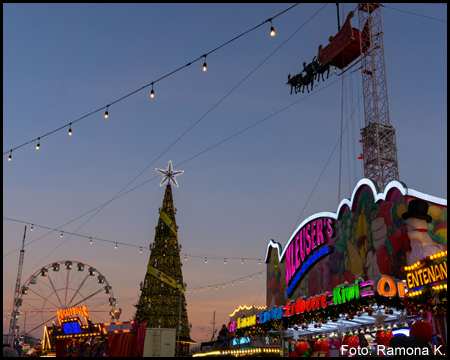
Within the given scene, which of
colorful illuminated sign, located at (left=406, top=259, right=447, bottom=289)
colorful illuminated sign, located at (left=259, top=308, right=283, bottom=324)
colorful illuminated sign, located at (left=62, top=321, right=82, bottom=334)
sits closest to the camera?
colorful illuminated sign, located at (left=406, top=259, right=447, bottom=289)

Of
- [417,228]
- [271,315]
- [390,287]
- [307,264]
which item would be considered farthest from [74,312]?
[417,228]

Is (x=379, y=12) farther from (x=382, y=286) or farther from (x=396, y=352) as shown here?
(x=396, y=352)

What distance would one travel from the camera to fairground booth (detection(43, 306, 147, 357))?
2730 centimetres

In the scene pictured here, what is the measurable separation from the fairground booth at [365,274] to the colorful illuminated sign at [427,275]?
3cm

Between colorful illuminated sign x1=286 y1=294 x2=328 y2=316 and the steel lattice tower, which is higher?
the steel lattice tower

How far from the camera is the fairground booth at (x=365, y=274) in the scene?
14.8m

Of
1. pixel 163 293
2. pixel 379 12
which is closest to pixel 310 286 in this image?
pixel 163 293

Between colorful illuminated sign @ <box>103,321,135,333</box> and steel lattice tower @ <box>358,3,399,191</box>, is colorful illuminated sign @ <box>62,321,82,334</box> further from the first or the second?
steel lattice tower @ <box>358,3,399,191</box>

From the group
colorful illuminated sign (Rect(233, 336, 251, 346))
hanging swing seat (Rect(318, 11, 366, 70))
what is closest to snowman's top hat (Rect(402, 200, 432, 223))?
hanging swing seat (Rect(318, 11, 366, 70))

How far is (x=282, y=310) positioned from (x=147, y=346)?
9345 millimetres

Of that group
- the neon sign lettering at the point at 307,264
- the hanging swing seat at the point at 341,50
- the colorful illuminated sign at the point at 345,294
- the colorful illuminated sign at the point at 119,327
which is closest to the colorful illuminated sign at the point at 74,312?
the colorful illuminated sign at the point at 119,327

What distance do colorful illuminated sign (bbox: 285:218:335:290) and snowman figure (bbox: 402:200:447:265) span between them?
654cm

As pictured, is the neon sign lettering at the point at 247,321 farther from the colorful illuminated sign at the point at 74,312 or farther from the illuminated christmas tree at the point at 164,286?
the colorful illuminated sign at the point at 74,312

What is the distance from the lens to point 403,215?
17.3 metres
